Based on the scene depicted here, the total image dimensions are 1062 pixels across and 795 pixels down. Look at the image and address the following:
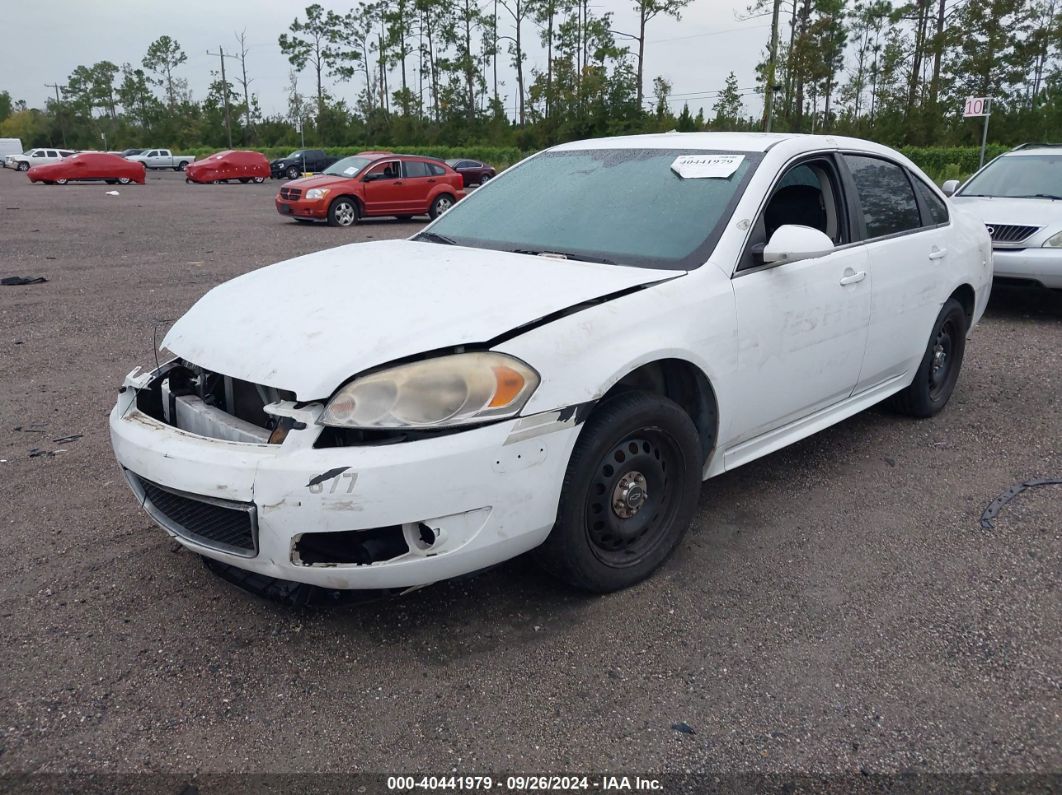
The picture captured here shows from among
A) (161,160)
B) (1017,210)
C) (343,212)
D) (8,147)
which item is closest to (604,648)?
(1017,210)

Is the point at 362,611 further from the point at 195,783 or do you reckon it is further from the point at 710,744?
the point at 710,744

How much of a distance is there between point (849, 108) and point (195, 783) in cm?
6884

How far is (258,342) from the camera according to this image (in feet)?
8.89

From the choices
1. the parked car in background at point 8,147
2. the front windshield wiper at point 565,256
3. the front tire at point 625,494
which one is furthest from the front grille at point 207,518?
the parked car in background at point 8,147

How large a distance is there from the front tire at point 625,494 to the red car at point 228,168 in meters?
42.7

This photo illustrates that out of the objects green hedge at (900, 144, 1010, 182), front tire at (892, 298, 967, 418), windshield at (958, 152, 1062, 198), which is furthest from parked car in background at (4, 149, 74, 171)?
front tire at (892, 298, 967, 418)

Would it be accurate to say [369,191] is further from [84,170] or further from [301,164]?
[301,164]

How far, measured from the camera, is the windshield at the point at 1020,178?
338 inches

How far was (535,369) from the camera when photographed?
2582mm

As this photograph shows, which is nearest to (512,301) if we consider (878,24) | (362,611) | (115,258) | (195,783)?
(362,611)

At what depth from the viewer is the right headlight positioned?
96.6 inches

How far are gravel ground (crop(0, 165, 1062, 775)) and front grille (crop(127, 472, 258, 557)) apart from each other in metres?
0.36

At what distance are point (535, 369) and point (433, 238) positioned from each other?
1.62 m

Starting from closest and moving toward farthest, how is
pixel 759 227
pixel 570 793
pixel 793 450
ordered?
pixel 570 793, pixel 759 227, pixel 793 450
